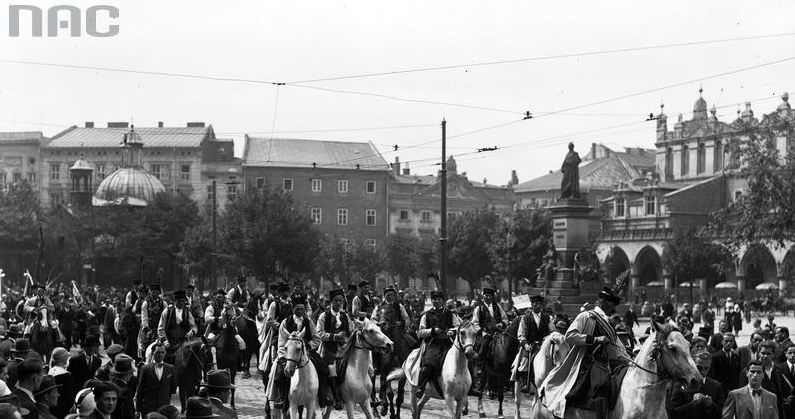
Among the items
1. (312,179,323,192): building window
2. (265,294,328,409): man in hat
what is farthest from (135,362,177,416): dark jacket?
(312,179,323,192): building window

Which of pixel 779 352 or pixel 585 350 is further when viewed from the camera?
pixel 779 352

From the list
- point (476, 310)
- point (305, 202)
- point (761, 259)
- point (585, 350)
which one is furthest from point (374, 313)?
point (305, 202)

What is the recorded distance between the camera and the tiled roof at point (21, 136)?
110 metres

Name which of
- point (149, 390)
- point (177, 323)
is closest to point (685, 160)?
point (177, 323)

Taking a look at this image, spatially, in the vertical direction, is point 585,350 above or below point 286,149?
below

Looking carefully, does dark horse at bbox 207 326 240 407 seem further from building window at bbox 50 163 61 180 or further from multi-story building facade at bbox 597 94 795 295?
building window at bbox 50 163 61 180

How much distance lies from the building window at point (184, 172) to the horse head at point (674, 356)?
97.1 m

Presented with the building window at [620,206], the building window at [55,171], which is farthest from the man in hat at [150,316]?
the building window at [55,171]

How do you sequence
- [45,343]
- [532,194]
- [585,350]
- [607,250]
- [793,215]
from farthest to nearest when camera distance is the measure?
[532,194]
[607,250]
[793,215]
[45,343]
[585,350]

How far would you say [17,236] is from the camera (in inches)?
3265

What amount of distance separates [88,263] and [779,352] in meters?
76.5

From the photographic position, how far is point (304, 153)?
107 m

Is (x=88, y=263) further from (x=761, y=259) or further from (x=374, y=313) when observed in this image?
(x=374, y=313)

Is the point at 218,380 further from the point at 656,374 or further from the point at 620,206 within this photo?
the point at 620,206
